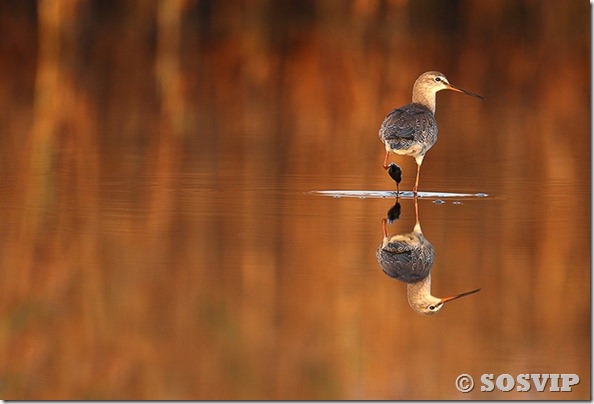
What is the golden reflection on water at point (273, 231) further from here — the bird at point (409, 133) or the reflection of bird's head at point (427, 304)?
the bird at point (409, 133)

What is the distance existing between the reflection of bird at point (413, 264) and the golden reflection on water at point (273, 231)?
0.20 feet

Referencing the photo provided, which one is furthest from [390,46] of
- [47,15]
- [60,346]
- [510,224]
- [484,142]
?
[60,346]

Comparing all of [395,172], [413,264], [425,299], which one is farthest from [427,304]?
[395,172]

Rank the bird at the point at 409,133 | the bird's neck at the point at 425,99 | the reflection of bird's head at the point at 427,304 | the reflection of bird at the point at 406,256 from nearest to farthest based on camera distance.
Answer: the reflection of bird's head at the point at 427,304 < the reflection of bird at the point at 406,256 < the bird at the point at 409,133 < the bird's neck at the point at 425,99

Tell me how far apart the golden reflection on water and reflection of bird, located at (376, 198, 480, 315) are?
62mm

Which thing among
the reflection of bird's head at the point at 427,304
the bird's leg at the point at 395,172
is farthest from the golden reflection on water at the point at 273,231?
the bird's leg at the point at 395,172

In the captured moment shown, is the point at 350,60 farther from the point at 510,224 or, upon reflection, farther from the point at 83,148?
the point at 510,224

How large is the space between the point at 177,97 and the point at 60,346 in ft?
28.5

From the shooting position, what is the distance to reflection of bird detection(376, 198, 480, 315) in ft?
20.4

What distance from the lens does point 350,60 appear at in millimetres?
17156

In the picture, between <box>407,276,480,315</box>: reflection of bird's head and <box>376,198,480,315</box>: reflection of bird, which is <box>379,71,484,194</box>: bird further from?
<box>407,276,480,315</box>: reflection of bird's head

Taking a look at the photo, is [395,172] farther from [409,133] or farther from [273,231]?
[273,231]

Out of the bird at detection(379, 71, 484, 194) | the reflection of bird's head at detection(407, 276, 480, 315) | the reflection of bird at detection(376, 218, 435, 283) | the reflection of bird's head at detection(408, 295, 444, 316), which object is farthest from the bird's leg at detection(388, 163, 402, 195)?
the reflection of bird's head at detection(408, 295, 444, 316)

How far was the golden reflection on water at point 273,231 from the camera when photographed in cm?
549
